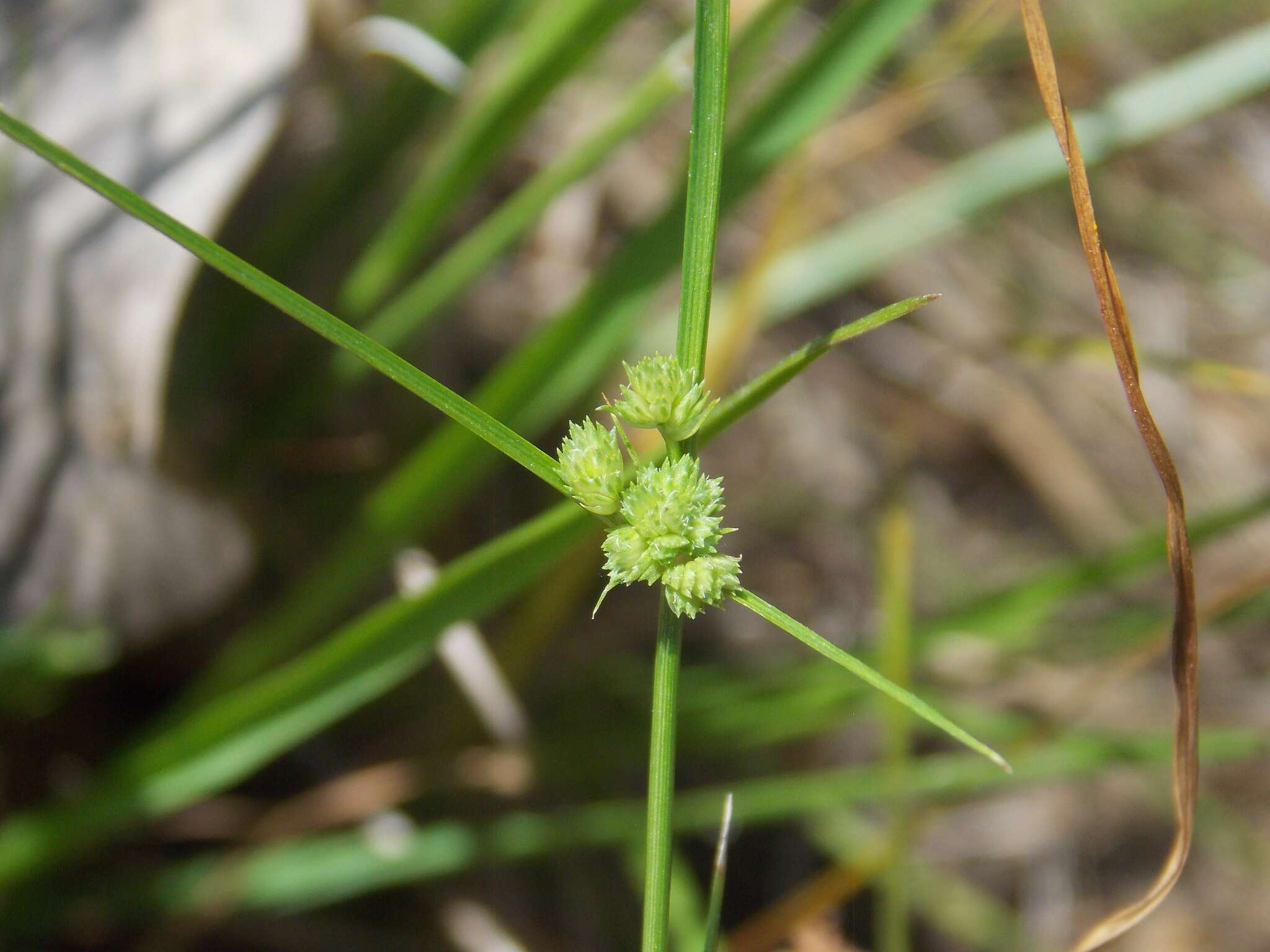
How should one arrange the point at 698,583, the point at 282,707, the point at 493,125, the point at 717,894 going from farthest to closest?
1. the point at 493,125
2. the point at 282,707
3. the point at 717,894
4. the point at 698,583

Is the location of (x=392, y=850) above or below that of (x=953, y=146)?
below

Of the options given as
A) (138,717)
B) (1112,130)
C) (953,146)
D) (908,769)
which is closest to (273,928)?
(138,717)

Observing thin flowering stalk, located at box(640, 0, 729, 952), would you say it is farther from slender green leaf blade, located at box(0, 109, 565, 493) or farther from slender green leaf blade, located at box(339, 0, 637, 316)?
slender green leaf blade, located at box(339, 0, 637, 316)

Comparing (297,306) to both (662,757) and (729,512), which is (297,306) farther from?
(729,512)

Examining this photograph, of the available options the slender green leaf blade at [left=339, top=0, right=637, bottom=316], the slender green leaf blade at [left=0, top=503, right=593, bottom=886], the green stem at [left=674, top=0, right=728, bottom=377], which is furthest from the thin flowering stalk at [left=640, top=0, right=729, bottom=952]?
the slender green leaf blade at [left=339, top=0, right=637, bottom=316]

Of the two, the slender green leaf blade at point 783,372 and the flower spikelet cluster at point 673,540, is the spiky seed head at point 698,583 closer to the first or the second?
the flower spikelet cluster at point 673,540

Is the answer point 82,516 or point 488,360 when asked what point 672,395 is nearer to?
point 82,516

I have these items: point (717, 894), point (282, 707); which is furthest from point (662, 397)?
point (282, 707)
